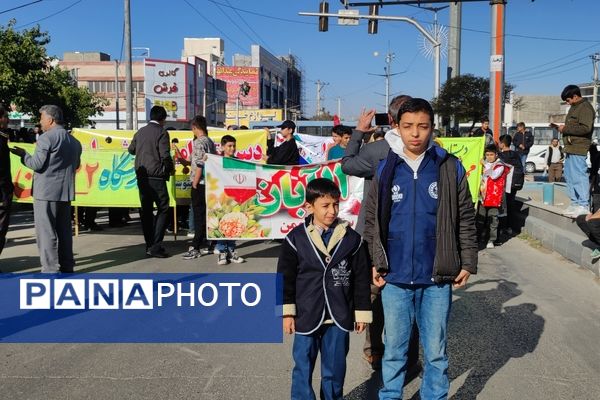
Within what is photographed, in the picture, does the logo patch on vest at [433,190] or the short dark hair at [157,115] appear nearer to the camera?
the logo patch on vest at [433,190]

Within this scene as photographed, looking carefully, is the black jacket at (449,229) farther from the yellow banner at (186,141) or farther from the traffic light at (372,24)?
the traffic light at (372,24)

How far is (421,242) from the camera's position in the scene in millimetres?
3457

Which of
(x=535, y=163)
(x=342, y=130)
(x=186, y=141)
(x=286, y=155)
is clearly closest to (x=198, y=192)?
(x=286, y=155)

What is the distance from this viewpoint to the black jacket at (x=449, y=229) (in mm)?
3412

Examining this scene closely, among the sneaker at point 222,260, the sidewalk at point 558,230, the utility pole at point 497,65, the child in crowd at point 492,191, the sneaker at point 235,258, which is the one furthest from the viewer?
the utility pole at point 497,65

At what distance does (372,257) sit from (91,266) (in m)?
5.62

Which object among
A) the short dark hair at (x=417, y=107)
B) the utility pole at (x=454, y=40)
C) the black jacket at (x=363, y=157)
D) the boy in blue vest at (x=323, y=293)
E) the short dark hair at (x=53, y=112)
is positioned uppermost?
the utility pole at (x=454, y=40)

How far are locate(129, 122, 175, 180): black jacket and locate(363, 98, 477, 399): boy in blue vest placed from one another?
5.77 meters

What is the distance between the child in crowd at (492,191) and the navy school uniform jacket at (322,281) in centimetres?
703

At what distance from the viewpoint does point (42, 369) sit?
457 centimetres

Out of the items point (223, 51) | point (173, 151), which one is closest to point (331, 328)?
point (173, 151)

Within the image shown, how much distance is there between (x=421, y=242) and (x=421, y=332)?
22.0 inches

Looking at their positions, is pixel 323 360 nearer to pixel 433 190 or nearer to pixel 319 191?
pixel 319 191

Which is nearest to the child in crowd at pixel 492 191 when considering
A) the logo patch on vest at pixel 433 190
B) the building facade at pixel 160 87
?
the logo patch on vest at pixel 433 190
